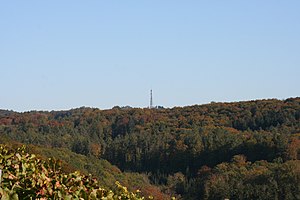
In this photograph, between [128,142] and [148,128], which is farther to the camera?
[148,128]

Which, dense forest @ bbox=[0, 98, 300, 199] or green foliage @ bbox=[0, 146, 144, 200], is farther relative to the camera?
dense forest @ bbox=[0, 98, 300, 199]

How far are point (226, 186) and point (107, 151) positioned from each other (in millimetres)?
46926

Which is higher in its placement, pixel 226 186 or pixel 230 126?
pixel 230 126

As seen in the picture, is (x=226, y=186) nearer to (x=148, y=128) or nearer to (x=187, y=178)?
(x=187, y=178)

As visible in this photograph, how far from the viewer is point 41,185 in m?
5.23

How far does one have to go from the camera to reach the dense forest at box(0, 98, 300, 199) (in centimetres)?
6638

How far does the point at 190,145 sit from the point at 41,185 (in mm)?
97201

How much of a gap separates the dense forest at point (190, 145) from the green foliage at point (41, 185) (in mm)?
53575

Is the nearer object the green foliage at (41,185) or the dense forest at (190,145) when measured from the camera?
the green foliage at (41,185)

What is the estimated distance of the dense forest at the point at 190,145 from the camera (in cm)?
6638

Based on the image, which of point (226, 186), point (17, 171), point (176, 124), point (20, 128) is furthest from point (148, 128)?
point (17, 171)

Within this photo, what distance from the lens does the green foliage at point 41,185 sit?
505cm

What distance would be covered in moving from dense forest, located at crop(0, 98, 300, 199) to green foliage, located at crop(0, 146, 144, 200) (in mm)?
53575

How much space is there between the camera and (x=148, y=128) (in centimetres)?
12800
